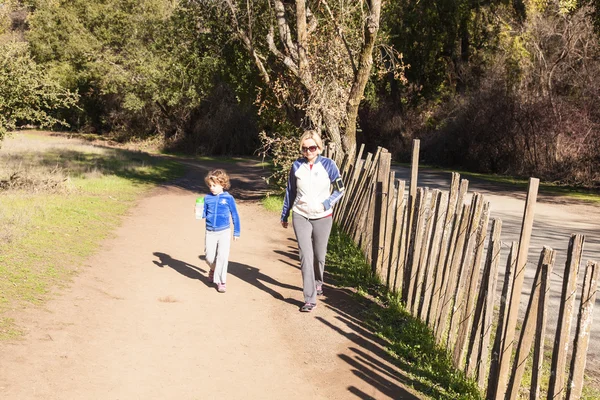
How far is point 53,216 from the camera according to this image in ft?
41.2

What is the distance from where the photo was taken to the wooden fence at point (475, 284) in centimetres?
429

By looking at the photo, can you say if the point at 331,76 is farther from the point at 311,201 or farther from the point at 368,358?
the point at 368,358

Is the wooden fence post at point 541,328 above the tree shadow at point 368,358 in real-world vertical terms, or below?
above

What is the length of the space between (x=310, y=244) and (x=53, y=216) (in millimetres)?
6785

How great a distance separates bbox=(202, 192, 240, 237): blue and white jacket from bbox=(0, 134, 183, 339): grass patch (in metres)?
1.96

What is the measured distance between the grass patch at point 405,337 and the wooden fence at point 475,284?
0.12 metres

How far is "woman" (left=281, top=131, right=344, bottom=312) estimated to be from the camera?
7539mm

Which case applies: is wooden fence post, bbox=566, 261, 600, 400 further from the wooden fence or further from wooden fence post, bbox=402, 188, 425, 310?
wooden fence post, bbox=402, 188, 425, 310

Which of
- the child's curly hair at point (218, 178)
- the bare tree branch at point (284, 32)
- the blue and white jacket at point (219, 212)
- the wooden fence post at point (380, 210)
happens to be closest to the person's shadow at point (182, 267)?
the blue and white jacket at point (219, 212)

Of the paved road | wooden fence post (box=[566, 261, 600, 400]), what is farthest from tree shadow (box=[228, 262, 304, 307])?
wooden fence post (box=[566, 261, 600, 400])

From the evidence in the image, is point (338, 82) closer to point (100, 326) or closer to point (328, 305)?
point (328, 305)

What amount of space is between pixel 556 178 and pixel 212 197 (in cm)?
1838

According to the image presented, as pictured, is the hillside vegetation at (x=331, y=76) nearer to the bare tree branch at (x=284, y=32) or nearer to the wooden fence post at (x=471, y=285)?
the bare tree branch at (x=284, y=32)

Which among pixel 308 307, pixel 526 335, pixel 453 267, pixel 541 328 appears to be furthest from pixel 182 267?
pixel 541 328
